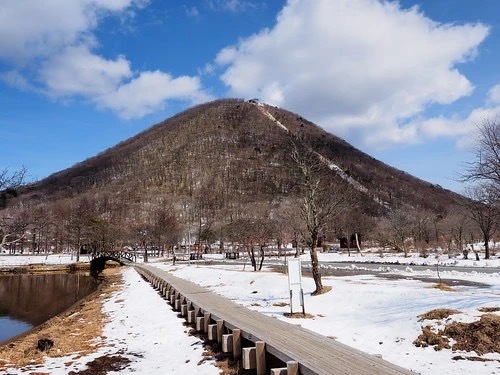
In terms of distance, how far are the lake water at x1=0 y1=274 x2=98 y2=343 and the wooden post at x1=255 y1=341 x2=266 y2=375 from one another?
14.7 meters

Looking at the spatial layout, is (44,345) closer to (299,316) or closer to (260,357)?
(260,357)

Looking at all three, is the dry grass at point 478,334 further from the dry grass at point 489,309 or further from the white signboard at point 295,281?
the white signboard at point 295,281

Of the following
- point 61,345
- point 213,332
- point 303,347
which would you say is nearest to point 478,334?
point 303,347

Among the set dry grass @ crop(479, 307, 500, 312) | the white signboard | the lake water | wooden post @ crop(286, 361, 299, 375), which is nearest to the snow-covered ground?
dry grass @ crop(479, 307, 500, 312)

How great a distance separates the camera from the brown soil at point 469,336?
8.91m

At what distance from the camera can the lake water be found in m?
22.0

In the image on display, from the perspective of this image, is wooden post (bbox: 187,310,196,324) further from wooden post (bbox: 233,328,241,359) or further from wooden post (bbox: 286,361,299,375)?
wooden post (bbox: 286,361,299,375)

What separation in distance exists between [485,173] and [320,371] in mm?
13533

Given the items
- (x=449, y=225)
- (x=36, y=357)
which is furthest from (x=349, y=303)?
(x=449, y=225)

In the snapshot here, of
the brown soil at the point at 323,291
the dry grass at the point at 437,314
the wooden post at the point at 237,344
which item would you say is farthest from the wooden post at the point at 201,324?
the brown soil at the point at 323,291

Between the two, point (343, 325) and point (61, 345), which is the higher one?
point (343, 325)

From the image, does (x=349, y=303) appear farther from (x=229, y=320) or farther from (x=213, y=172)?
(x=213, y=172)

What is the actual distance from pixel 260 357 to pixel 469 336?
Result: 189 inches

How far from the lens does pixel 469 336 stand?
30.8 ft
